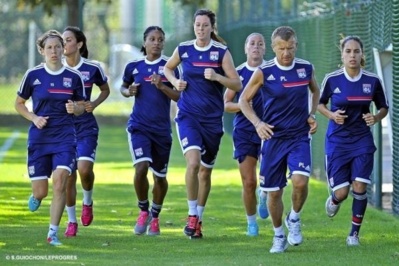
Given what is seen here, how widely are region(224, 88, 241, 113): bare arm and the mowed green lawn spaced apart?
125 cm

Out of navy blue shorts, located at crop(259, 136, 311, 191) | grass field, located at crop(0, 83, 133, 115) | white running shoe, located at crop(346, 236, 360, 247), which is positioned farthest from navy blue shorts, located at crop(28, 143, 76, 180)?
grass field, located at crop(0, 83, 133, 115)

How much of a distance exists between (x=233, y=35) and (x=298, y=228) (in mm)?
20669

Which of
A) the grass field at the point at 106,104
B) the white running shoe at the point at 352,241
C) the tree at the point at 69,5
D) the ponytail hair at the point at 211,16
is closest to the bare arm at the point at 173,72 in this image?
the ponytail hair at the point at 211,16

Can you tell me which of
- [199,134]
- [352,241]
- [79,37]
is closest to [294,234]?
[352,241]

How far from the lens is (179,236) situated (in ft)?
43.2

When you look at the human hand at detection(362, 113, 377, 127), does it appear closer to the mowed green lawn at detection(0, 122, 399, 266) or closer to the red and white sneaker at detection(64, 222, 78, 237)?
the mowed green lawn at detection(0, 122, 399, 266)

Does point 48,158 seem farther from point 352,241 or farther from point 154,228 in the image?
point 352,241

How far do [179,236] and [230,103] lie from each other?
1.41 m

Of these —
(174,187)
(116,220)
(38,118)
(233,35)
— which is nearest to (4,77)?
(233,35)

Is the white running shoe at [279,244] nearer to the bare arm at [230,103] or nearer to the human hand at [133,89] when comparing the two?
the bare arm at [230,103]

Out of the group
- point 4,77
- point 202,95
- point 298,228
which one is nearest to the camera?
point 298,228

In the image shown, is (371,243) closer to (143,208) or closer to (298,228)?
(298,228)

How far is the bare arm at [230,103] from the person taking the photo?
42.8 ft

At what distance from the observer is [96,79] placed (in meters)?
13.6
